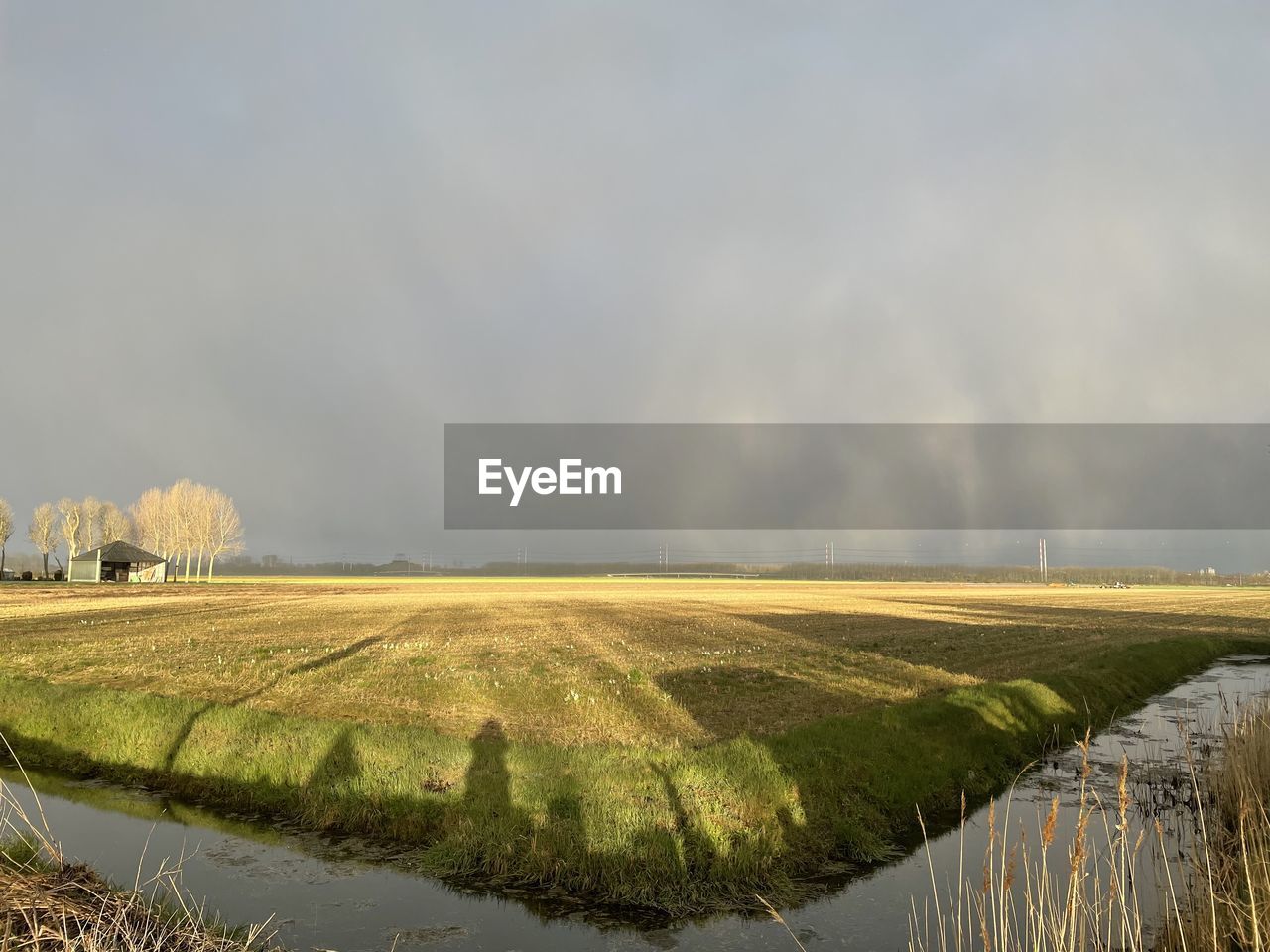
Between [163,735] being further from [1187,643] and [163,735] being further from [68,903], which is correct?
[1187,643]

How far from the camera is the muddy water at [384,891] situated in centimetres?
1023

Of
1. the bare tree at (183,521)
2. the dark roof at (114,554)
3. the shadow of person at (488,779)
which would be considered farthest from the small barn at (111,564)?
the shadow of person at (488,779)

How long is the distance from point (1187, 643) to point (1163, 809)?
30593 mm

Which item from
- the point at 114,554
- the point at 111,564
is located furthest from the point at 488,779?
the point at 111,564

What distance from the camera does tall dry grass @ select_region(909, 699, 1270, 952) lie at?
818 cm

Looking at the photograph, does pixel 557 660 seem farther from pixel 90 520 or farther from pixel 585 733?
pixel 90 520

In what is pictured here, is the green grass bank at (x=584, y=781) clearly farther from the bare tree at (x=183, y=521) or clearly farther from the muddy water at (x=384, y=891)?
the bare tree at (x=183, y=521)

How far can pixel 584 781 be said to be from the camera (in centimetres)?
1411

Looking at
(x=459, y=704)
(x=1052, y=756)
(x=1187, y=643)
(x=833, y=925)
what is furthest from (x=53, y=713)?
(x=1187, y=643)

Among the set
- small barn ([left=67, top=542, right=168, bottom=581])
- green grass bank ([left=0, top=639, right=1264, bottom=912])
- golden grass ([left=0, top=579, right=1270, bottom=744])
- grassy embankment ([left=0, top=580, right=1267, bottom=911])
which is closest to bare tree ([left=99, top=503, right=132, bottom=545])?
small barn ([left=67, top=542, right=168, bottom=581])

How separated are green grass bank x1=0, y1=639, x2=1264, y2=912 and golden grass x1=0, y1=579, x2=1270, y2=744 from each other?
1.59 m

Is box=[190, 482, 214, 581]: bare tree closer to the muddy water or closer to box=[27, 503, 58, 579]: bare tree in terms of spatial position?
box=[27, 503, 58, 579]: bare tree

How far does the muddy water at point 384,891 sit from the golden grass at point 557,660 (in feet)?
16.2

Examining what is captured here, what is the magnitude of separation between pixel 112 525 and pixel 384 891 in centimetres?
18496
